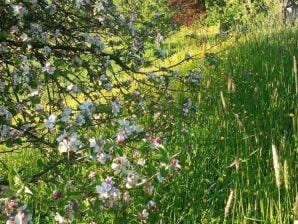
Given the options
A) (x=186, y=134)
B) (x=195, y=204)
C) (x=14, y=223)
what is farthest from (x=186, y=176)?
(x=14, y=223)

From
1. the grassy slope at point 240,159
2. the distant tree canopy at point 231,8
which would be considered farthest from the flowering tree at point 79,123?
the distant tree canopy at point 231,8

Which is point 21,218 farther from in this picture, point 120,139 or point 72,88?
point 72,88

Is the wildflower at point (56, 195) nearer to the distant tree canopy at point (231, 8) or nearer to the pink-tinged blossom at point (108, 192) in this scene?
the pink-tinged blossom at point (108, 192)

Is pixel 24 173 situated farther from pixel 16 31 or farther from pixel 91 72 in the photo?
pixel 16 31

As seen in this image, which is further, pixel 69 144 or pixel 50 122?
pixel 50 122

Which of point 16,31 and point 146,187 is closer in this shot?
point 146,187

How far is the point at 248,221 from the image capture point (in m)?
3.13

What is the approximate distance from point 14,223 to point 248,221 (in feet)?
5.06

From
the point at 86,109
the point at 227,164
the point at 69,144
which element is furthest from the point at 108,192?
the point at 227,164

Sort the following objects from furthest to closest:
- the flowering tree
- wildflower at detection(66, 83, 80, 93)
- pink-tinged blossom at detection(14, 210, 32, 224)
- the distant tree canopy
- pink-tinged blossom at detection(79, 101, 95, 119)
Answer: the distant tree canopy, wildflower at detection(66, 83, 80, 93), pink-tinged blossom at detection(79, 101, 95, 119), the flowering tree, pink-tinged blossom at detection(14, 210, 32, 224)

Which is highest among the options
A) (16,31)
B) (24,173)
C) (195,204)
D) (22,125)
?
(16,31)

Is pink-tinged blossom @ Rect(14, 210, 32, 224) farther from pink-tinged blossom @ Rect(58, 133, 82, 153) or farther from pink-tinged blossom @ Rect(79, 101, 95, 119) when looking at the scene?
pink-tinged blossom @ Rect(79, 101, 95, 119)

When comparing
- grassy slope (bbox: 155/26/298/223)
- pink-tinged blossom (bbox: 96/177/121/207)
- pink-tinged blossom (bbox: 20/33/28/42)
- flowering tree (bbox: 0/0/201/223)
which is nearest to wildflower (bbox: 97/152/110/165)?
flowering tree (bbox: 0/0/201/223)

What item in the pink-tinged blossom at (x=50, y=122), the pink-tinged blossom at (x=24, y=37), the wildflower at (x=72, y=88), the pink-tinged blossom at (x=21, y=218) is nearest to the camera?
the pink-tinged blossom at (x=21, y=218)
